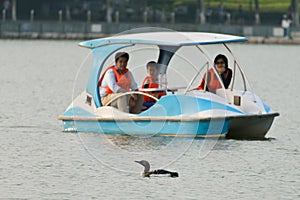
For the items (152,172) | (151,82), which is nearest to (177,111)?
(151,82)

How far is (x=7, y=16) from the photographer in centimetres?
10112

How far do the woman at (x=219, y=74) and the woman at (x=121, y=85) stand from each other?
154 centimetres

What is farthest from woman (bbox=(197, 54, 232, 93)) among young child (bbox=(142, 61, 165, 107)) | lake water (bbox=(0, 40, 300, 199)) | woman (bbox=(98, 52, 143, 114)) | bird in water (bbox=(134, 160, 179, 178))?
bird in water (bbox=(134, 160, 179, 178))

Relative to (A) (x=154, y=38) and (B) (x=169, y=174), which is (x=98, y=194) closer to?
(B) (x=169, y=174)

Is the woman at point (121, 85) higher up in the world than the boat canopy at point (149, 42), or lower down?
lower down

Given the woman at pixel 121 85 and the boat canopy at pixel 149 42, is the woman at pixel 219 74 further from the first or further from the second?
the woman at pixel 121 85

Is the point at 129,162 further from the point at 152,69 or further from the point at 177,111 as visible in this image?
the point at 152,69

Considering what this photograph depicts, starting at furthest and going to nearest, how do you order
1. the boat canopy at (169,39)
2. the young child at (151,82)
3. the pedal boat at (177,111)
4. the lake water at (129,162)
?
the young child at (151,82) < the boat canopy at (169,39) < the pedal boat at (177,111) < the lake water at (129,162)

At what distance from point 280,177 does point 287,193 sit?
6.13ft

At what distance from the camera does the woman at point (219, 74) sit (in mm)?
29203

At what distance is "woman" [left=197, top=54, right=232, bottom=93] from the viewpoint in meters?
29.2

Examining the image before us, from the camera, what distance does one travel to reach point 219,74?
2964 centimetres

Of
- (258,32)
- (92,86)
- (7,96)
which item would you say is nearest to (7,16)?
(258,32)

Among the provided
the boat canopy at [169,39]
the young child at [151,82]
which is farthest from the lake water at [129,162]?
the boat canopy at [169,39]
